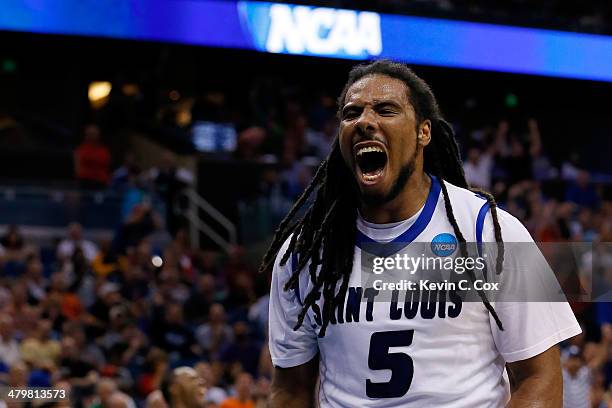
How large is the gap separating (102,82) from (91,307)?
782 cm

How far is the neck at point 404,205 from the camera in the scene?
3309mm

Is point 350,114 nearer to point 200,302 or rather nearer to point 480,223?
point 480,223

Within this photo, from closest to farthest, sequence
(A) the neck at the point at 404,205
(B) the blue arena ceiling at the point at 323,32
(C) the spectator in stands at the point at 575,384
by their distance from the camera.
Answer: (A) the neck at the point at 404,205 → (C) the spectator in stands at the point at 575,384 → (B) the blue arena ceiling at the point at 323,32

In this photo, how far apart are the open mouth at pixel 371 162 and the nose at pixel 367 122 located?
5cm

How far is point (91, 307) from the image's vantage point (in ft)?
34.2

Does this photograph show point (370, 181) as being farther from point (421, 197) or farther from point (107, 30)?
point (107, 30)

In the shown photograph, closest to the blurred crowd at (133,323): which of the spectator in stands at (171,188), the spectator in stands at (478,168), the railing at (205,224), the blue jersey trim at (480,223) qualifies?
the spectator in stands at (171,188)

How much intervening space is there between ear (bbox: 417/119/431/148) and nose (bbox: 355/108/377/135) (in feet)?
0.56

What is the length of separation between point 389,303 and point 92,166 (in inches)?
403

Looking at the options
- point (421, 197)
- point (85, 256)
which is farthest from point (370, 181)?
point (85, 256)

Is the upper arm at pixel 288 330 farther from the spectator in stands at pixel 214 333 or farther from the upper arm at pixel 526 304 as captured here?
the spectator in stands at pixel 214 333

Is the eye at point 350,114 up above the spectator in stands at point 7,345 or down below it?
above

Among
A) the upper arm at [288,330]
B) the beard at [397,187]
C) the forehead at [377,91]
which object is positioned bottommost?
the upper arm at [288,330]

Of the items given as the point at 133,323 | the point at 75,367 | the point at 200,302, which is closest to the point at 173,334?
the point at 133,323
